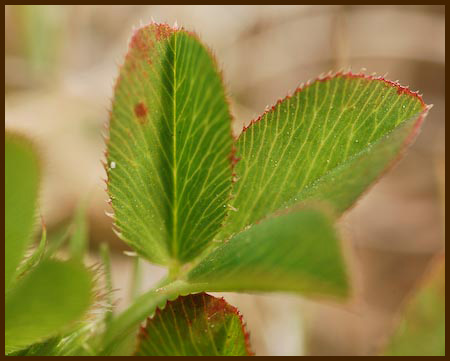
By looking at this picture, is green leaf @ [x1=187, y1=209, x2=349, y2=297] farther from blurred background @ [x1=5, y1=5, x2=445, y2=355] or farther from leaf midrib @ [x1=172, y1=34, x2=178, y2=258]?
blurred background @ [x1=5, y1=5, x2=445, y2=355]

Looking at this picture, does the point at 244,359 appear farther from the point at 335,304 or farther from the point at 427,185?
the point at 427,185

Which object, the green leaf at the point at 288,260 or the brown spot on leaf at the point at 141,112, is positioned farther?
the brown spot on leaf at the point at 141,112

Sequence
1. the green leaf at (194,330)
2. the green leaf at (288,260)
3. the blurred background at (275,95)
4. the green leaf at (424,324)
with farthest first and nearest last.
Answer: the blurred background at (275,95)
the green leaf at (424,324)
the green leaf at (194,330)
the green leaf at (288,260)

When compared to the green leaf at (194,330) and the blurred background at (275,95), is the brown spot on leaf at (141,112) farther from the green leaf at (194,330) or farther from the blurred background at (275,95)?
the blurred background at (275,95)

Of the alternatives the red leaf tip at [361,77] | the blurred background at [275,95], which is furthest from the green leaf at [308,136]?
the blurred background at [275,95]

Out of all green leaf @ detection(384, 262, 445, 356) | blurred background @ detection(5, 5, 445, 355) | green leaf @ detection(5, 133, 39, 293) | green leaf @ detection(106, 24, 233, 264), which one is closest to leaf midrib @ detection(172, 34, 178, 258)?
green leaf @ detection(106, 24, 233, 264)

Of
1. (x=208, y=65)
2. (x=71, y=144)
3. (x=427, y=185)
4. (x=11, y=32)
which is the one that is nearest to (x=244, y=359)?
(x=208, y=65)

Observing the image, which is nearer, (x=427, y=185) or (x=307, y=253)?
(x=307, y=253)
